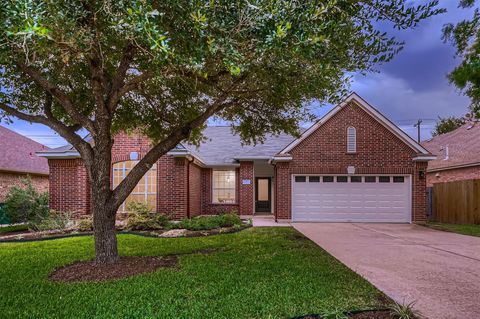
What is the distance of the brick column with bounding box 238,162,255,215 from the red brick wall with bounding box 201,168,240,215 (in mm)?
506

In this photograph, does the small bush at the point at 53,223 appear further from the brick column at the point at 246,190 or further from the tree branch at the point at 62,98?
the brick column at the point at 246,190

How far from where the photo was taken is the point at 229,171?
1739 cm

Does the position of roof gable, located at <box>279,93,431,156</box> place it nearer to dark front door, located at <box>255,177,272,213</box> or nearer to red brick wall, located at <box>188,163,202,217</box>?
Answer: red brick wall, located at <box>188,163,202,217</box>

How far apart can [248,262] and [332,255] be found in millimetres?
2105

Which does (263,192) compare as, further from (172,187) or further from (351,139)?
(172,187)

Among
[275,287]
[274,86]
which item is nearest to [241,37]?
[274,86]

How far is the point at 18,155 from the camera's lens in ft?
62.8

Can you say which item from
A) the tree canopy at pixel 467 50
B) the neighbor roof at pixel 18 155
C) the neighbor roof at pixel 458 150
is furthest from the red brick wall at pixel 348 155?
the neighbor roof at pixel 18 155

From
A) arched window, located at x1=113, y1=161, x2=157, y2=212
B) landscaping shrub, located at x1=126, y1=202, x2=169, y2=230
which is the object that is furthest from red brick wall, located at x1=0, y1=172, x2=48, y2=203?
landscaping shrub, located at x1=126, y1=202, x2=169, y2=230

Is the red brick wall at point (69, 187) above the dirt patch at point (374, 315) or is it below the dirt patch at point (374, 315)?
above

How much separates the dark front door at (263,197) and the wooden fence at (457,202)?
866 centimetres

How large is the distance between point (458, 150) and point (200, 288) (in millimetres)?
19246

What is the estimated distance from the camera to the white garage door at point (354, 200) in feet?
47.6

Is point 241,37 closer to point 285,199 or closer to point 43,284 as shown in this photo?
point 43,284
